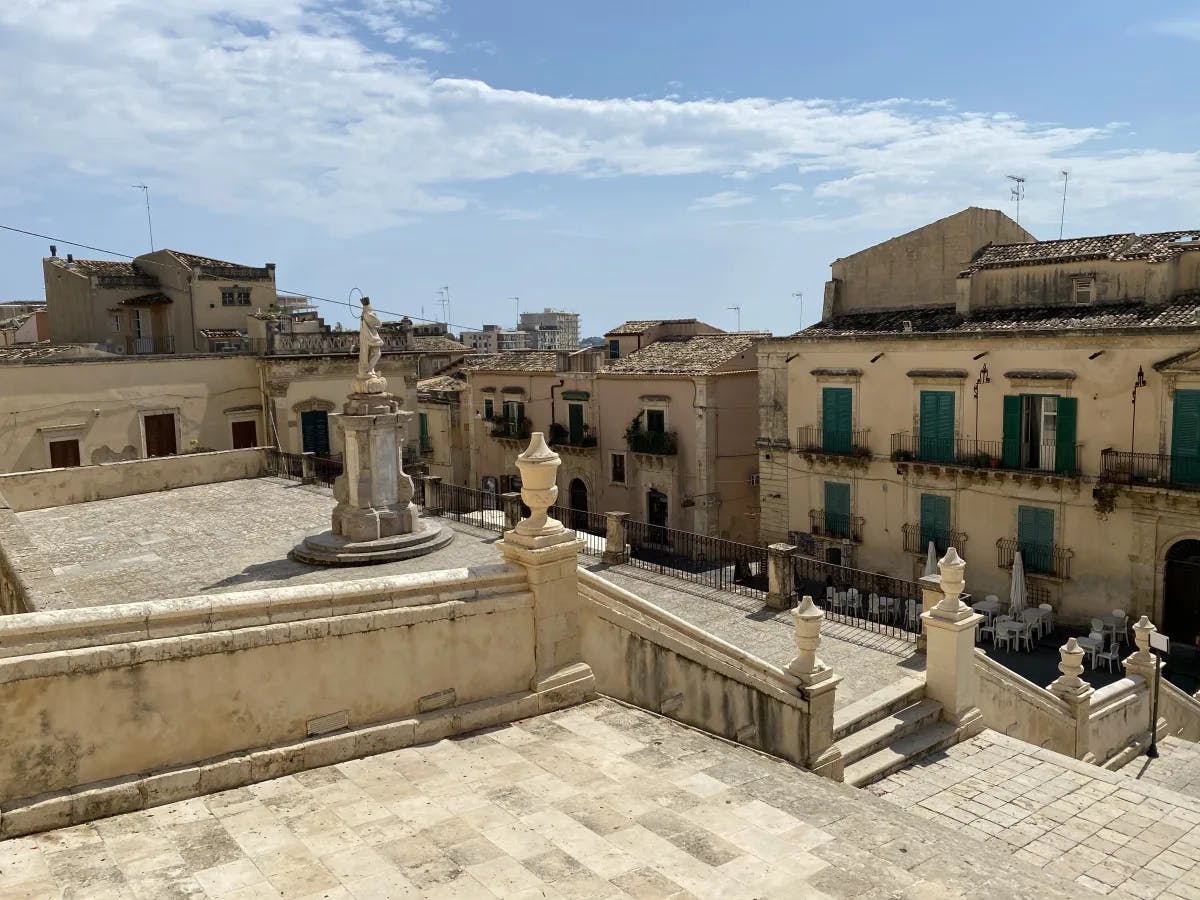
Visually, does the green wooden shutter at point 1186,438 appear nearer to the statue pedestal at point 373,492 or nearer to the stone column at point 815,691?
the stone column at point 815,691

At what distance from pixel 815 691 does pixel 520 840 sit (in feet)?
16.0

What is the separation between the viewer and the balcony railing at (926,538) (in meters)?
24.2

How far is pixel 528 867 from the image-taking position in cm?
554

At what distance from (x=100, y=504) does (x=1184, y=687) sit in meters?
24.4

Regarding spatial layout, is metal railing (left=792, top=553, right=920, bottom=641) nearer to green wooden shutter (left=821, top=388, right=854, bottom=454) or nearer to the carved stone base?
green wooden shutter (left=821, top=388, right=854, bottom=454)

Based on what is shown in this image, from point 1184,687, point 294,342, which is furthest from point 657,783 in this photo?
point 294,342

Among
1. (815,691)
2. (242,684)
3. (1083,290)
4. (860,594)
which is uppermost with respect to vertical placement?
(1083,290)

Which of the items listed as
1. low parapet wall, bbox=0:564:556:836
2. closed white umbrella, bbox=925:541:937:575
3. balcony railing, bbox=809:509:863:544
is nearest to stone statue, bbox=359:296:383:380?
low parapet wall, bbox=0:564:556:836

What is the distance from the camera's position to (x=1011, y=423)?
22.9 metres

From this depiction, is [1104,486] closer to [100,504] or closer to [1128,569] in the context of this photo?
[1128,569]

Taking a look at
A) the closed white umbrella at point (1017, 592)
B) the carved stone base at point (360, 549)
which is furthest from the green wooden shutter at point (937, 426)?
the carved stone base at point (360, 549)

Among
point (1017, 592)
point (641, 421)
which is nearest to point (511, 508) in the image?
point (1017, 592)

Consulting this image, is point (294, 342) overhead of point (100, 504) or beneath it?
overhead

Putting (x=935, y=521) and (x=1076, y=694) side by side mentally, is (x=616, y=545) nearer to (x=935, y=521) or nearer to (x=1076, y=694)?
(x=1076, y=694)
